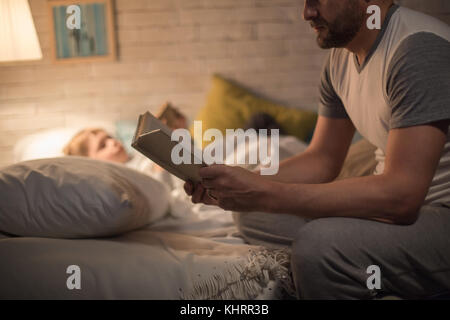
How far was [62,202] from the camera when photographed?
112 cm

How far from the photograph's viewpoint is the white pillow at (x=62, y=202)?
1.11m

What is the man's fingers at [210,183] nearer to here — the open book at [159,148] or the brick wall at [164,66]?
the open book at [159,148]

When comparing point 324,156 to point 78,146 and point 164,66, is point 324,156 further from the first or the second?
point 164,66

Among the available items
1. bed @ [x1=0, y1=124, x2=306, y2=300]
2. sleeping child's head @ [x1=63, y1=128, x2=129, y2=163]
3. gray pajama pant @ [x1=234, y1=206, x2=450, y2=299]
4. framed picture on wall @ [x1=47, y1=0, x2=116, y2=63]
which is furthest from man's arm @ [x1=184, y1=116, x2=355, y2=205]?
framed picture on wall @ [x1=47, y1=0, x2=116, y2=63]

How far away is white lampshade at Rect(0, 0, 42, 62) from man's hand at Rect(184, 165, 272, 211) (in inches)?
48.9

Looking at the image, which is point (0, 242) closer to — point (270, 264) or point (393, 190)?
point (270, 264)

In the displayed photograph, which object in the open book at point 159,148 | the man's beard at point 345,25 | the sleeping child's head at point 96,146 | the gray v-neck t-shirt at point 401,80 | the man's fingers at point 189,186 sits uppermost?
the man's beard at point 345,25

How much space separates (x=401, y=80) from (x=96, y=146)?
139 centimetres

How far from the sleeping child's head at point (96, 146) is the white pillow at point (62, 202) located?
73 cm

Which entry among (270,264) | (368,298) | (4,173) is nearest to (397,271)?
(368,298)

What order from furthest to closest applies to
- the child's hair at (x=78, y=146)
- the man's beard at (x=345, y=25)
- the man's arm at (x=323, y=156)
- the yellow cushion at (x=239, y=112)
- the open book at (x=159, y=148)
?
1. the yellow cushion at (x=239, y=112)
2. the child's hair at (x=78, y=146)
3. the man's arm at (x=323, y=156)
4. the man's beard at (x=345, y=25)
5. the open book at (x=159, y=148)

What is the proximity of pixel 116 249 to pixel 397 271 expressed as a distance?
622 mm

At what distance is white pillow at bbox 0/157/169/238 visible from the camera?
1109 mm

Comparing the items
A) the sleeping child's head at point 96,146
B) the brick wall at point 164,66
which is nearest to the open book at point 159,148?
the sleeping child's head at point 96,146
